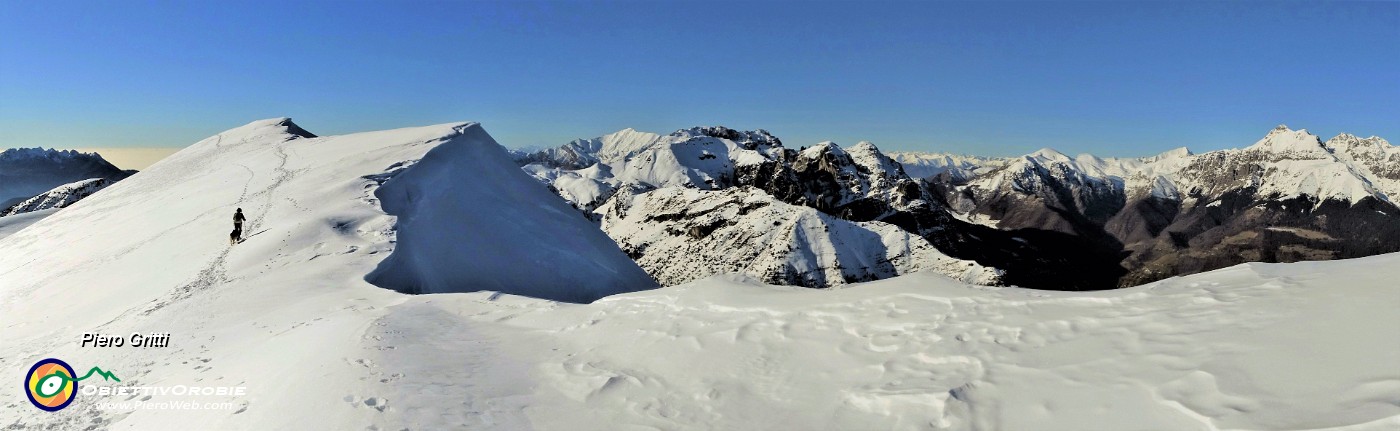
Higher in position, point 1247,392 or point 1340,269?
point 1340,269

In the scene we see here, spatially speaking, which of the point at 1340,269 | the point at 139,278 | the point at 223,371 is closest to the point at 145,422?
the point at 223,371

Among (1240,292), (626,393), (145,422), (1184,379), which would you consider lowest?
(145,422)

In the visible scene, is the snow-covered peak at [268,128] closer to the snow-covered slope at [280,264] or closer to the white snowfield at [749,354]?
the snow-covered slope at [280,264]

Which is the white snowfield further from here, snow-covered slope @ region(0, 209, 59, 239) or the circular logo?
snow-covered slope @ region(0, 209, 59, 239)

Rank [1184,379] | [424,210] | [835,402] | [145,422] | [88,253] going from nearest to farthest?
[1184,379] → [835,402] → [145,422] → [88,253] → [424,210]

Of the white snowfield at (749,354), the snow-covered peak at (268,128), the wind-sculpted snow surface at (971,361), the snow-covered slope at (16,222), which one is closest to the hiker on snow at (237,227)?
the white snowfield at (749,354)

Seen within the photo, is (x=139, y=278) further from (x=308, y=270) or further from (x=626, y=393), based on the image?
(x=626, y=393)

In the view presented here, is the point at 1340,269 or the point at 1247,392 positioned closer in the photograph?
the point at 1247,392
